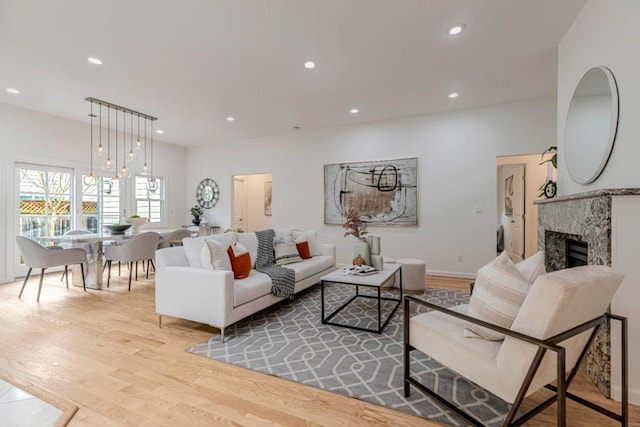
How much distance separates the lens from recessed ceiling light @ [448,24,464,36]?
2.65 metres

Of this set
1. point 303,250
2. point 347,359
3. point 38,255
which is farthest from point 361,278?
point 38,255

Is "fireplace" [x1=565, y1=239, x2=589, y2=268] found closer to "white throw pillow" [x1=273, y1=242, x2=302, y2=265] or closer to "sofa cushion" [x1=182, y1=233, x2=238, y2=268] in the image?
"white throw pillow" [x1=273, y1=242, x2=302, y2=265]

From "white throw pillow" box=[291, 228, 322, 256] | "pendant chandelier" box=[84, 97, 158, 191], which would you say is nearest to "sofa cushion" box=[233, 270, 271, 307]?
"white throw pillow" box=[291, 228, 322, 256]

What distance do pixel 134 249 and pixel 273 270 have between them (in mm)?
2294

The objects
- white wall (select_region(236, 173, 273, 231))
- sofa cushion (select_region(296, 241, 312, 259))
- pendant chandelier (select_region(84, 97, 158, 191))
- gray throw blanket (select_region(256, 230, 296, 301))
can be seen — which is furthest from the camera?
white wall (select_region(236, 173, 273, 231))

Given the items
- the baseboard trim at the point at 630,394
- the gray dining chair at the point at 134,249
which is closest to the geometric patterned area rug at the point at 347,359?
the baseboard trim at the point at 630,394

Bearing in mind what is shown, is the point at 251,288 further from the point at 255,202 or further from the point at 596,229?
the point at 255,202

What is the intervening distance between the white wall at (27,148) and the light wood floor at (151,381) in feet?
7.40

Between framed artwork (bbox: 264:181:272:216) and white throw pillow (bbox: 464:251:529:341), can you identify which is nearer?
white throw pillow (bbox: 464:251:529:341)

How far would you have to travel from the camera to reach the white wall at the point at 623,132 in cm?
171

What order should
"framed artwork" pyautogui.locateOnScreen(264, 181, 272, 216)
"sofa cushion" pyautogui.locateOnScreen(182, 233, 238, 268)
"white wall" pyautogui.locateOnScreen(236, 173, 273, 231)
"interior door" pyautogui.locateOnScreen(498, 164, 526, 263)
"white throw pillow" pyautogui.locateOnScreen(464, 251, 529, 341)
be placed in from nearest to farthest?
"white throw pillow" pyautogui.locateOnScreen(464, 251, 529, 341)
"sofa cushion" pyautogui.locateOnScreen(182, 233, 238, 268)
"interior door" pyautogui.locateOnScreen(498, 164, 526, 263)
"framed artwork" pyautogui.locateOnScreen(264, 181, 272, 216)
"white wall" pyautogui.locateOnScreen(236, 173, 273, 231)

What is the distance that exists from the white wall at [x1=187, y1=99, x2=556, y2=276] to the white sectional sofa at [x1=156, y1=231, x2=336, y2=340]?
297cm

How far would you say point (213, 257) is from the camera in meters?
2.76

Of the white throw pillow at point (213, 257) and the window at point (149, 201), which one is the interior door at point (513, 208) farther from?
the window at point (149, 201)
